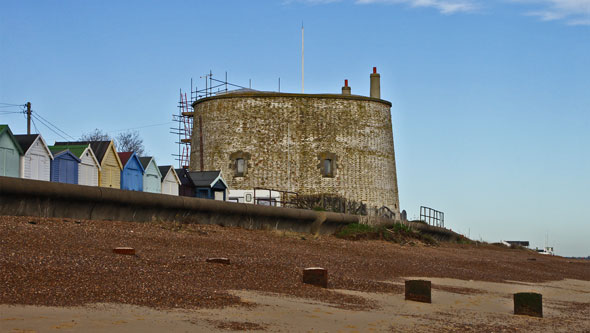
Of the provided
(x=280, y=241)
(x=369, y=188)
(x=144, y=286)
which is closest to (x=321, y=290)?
(x=144, y=286)

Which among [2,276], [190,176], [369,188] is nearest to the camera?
[2,276]

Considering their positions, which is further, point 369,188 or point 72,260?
point 369,188

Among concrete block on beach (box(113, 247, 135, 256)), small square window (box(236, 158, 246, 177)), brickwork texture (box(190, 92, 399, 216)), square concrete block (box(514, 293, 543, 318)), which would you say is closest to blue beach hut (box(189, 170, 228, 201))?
brickwork texture (box(190, 92, 399, 216))

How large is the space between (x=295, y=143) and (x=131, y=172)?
45.0 feet

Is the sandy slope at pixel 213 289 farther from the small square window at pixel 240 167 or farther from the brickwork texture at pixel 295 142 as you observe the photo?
the small square window at pixel 240 167

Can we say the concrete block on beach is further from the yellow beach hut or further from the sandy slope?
the yellow beach hut

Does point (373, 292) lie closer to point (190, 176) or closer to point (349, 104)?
point (190, 176)

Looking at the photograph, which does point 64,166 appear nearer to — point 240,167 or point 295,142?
point 240,167

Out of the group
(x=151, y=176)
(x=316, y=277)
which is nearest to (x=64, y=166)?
(x=151, y=176)

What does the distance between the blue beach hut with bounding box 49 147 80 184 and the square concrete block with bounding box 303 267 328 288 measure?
2106 cm

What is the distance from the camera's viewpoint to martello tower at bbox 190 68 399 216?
49.3 m

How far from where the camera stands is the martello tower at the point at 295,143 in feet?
162

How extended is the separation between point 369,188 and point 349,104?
5.47 meters

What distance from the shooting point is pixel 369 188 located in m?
51.0
